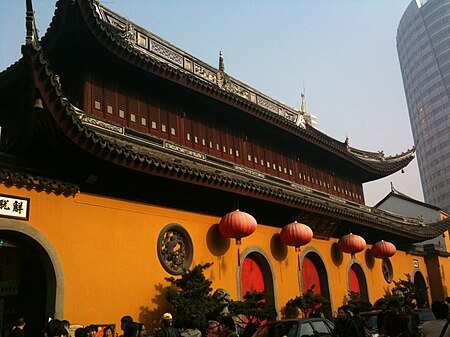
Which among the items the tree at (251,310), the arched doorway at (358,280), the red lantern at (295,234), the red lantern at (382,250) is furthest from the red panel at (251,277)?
the red lantern at (382,250)

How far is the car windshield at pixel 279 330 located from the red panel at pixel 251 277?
A: 380 cm

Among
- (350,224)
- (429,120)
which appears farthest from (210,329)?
(429,120)

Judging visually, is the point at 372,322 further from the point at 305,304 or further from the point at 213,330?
the point at 213,330

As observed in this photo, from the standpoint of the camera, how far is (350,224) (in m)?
17.5

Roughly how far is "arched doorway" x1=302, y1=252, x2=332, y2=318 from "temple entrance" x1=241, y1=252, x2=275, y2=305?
2.05 metres

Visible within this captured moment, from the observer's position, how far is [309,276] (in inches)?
600

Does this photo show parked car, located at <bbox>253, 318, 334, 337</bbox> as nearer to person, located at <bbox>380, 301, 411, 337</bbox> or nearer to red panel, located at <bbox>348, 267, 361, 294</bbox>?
person, located at <bbox>380, 301, 411, 337</bbox>

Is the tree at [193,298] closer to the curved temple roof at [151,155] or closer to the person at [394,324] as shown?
the curved temple roof at [151,155]

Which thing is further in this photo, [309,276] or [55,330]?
[309,276]

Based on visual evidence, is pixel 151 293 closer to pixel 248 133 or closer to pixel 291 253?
pixel 291 253

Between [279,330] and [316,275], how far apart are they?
24.5 feet

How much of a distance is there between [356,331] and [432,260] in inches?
Result: 720

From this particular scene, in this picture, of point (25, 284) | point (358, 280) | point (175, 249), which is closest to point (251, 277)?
point (175, 249)

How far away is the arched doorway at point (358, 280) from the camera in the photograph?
17.7 meters
